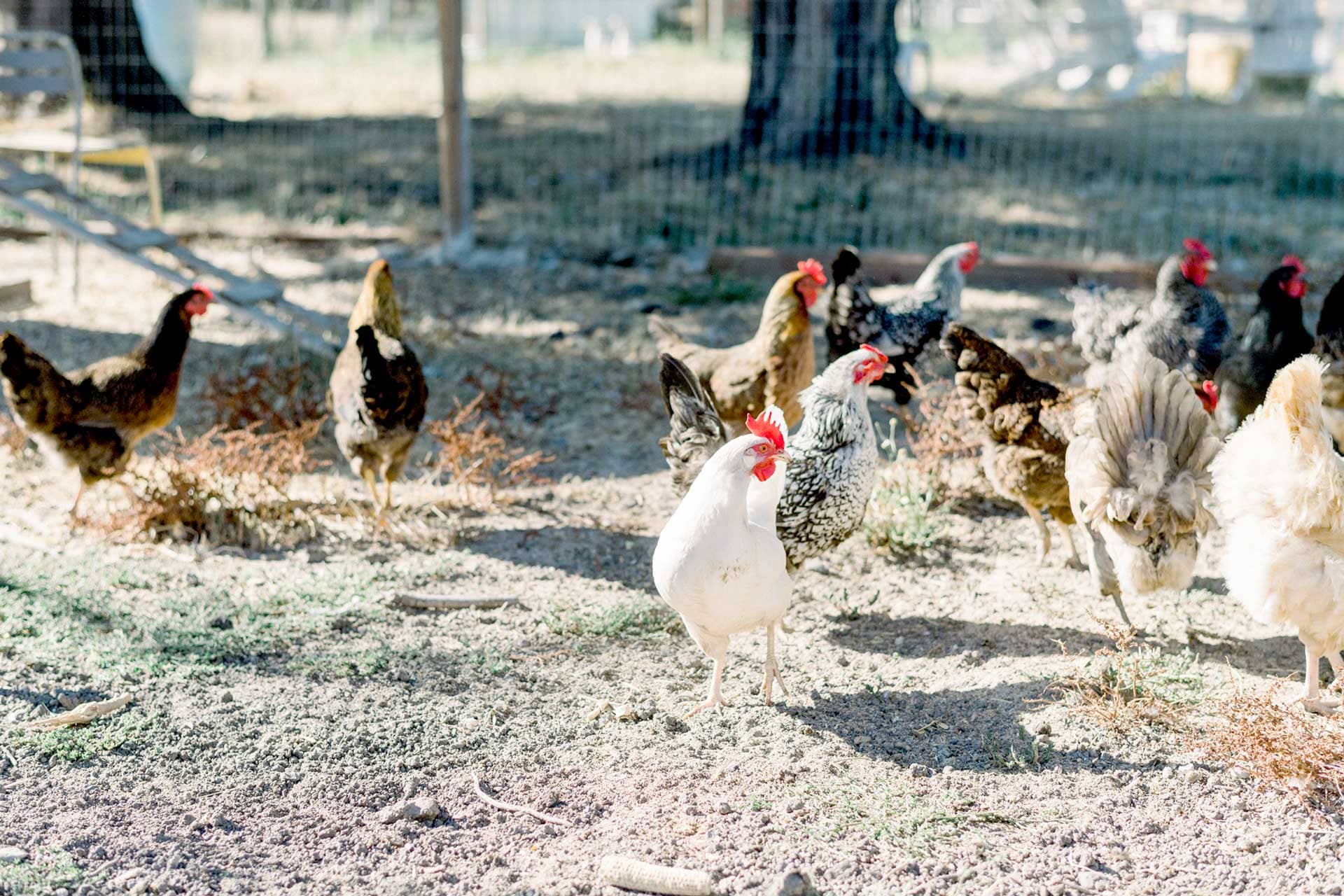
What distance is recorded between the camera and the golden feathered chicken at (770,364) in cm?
548

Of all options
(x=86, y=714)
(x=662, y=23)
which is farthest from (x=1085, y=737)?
(x=662, y=23)

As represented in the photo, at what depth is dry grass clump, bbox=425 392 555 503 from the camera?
17.8ft

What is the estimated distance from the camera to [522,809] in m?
3.45

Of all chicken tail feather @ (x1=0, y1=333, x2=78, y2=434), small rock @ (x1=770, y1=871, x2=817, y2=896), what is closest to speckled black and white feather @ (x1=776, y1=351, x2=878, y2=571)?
small rock @ (x1=770, y1=871, x2=817, y2=896)

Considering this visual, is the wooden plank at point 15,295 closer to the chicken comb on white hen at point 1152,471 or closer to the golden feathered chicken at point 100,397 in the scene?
the golden feathered chicken at point 100,397

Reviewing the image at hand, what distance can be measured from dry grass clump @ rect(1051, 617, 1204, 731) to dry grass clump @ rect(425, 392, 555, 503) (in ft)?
7.75

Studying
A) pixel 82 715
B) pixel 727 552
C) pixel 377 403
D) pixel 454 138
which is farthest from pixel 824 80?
pixel 82 715

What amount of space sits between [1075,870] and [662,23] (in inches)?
925

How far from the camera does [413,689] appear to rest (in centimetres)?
409

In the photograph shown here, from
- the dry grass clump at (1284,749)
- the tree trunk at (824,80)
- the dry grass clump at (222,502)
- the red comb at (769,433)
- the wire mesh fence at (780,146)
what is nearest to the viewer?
the dry grass clump at (1284,749)

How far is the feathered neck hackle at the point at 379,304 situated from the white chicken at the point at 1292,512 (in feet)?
11.9

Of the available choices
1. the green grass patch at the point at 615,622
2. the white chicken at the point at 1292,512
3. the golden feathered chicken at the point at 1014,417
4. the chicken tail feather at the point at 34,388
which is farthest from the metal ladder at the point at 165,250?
the white chicken at the point at 1292,512

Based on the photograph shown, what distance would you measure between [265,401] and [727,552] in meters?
3.44

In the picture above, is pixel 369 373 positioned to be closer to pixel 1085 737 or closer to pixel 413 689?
pixel 413 689
